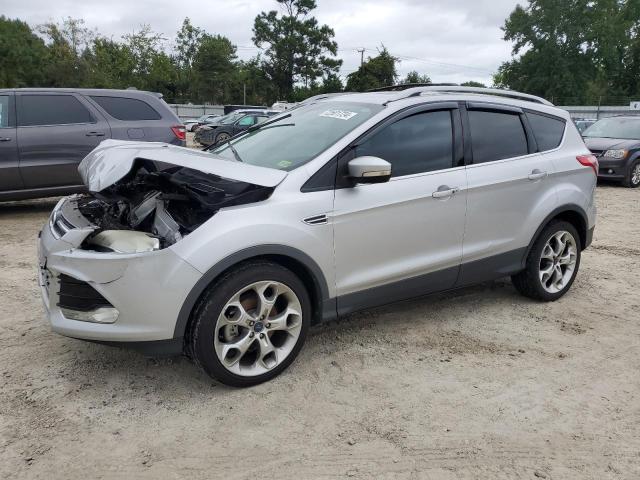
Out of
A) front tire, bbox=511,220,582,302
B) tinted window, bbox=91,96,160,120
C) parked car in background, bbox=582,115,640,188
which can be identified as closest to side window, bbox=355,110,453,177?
front tire, bbox=511,220,582,302

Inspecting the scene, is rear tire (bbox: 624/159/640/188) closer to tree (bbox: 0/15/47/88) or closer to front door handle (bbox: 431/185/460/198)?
front door handle (bbox: 431/185/460/198)

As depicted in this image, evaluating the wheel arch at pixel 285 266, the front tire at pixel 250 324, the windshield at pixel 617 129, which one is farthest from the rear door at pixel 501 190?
the windshield at pixel 617 129

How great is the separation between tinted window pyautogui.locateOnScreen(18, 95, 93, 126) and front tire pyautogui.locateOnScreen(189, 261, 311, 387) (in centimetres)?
575

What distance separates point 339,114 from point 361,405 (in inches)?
79.4

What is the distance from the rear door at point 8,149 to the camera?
7.19 metres

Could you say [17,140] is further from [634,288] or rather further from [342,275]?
[634,288]

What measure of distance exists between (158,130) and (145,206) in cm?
500

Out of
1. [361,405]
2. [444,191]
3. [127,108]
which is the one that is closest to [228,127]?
[127,108]

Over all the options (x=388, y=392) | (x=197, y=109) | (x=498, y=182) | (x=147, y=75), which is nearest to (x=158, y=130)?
(x=498, y=182)

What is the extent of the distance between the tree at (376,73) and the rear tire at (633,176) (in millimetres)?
41966

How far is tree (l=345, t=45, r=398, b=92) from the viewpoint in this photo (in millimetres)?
53938

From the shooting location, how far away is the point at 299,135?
152 inches

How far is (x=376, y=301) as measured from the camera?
364cm

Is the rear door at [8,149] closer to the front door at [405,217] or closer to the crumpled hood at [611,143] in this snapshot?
the front door at [405,217]
